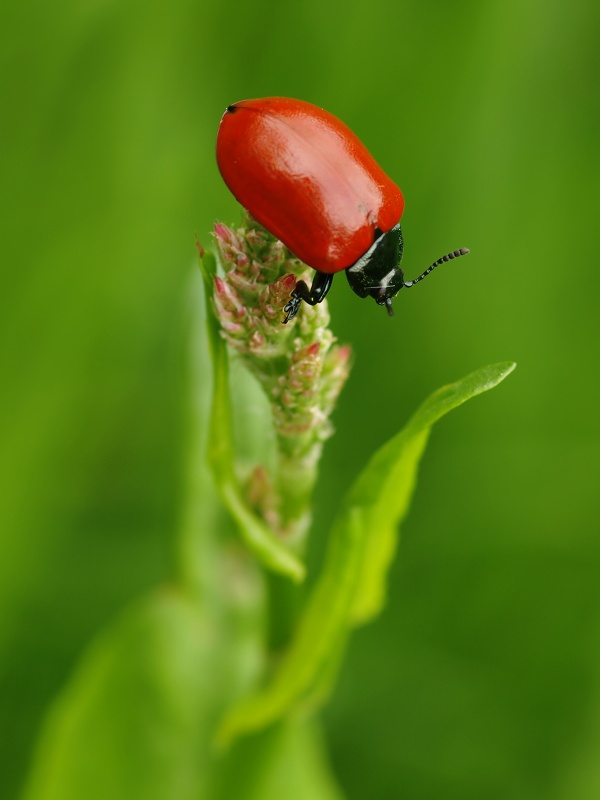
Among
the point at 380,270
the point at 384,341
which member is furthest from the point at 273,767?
the point at 384,341

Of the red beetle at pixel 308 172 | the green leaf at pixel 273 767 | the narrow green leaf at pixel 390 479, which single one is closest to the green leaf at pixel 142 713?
the green leaf at pixel 273 767

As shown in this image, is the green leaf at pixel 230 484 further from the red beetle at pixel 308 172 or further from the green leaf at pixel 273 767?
the green leaf at pixel 273 767

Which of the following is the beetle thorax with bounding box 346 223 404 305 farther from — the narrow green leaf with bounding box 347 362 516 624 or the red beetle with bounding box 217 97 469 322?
the narrow green leaf with bounding box 347 362 516 624

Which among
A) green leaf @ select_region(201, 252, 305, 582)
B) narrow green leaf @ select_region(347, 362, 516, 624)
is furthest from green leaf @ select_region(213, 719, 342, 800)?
green leaf @ select_region(201, 252, 305, 582)

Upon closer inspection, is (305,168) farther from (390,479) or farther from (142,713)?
(142,713)

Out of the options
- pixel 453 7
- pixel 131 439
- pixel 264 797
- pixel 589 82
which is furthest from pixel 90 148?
pixel 264 797

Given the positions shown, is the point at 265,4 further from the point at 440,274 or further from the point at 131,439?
the point at 131,439
